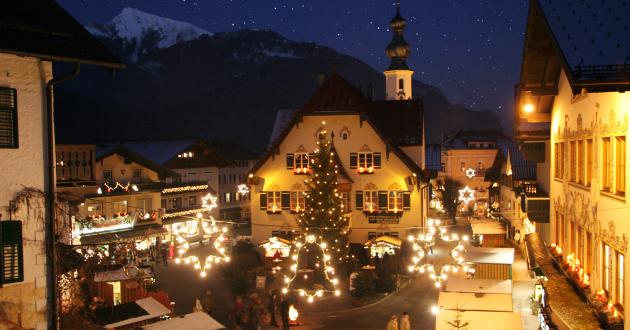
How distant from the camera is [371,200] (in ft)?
142

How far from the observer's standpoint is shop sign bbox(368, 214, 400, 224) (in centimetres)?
4259

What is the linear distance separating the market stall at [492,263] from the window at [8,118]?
16607 mm

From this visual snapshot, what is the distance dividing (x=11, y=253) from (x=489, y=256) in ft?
56.1

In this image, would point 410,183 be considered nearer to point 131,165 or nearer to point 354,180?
point 354,180

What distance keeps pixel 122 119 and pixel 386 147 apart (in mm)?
130112

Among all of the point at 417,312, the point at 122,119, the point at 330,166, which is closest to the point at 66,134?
the point at 330,166

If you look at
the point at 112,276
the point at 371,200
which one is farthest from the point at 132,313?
the point at 371,200

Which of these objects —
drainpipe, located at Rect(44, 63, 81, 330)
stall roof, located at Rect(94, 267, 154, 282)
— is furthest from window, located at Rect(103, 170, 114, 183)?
drainpipe, located at Rect(44, 63, 81, 330)

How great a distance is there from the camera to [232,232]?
5156 cm

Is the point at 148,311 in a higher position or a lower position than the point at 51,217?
lower

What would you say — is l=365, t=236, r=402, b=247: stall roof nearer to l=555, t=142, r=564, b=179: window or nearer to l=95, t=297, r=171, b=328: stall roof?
l=555, t=142, r=564, b=179: window

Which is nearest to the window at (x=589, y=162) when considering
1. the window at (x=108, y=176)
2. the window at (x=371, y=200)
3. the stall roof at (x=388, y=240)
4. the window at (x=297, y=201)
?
the stall roof at (x=388, y=240)

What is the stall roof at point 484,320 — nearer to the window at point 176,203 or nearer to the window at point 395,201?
the window at point 395,201

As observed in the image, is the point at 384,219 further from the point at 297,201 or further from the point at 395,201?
the point at 297,201
